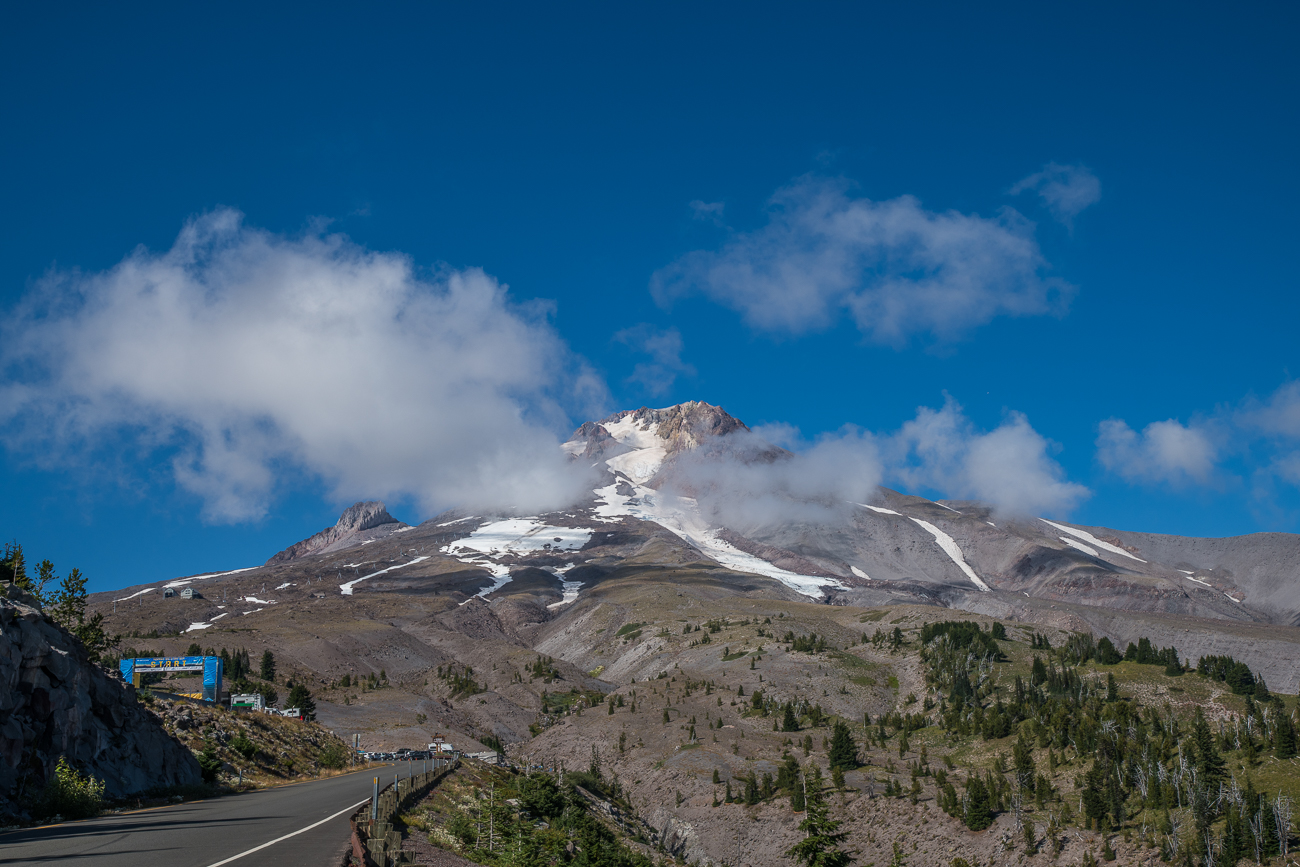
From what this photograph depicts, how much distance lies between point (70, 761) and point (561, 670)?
12508 cm

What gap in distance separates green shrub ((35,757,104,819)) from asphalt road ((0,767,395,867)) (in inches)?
35.4

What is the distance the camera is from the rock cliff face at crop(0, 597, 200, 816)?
1024 inches

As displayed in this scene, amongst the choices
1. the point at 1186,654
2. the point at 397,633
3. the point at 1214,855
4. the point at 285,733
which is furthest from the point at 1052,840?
the point at 1186,654

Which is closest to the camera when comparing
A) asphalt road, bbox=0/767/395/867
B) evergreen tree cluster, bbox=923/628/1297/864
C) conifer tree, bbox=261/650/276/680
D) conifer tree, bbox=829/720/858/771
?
asphalt road, bbox=0/767/395/867

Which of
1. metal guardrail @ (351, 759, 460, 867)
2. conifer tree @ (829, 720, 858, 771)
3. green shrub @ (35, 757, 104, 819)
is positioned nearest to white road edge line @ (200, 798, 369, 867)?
metal guardrail @ (351, 759, 460, 867)

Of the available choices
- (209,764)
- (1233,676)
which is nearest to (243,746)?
(209,764)

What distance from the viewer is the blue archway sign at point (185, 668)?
8019cm

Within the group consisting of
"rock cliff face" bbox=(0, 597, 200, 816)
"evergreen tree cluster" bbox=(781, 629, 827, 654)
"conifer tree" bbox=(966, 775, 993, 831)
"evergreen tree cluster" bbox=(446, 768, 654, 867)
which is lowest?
"conifer tree" bbox=(966, 775, 993, 831)

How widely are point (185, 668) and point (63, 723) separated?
240 ft

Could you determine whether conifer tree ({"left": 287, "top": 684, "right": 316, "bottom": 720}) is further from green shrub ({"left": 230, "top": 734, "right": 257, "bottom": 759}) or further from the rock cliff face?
the rock cliff face

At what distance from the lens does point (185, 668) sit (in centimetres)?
9394

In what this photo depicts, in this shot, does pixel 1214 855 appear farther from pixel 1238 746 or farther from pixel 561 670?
pixel 561 670

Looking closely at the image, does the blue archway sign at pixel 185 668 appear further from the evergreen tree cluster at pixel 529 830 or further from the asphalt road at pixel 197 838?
the asphalt road at pixel 197 838

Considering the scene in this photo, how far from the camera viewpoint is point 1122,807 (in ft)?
193
